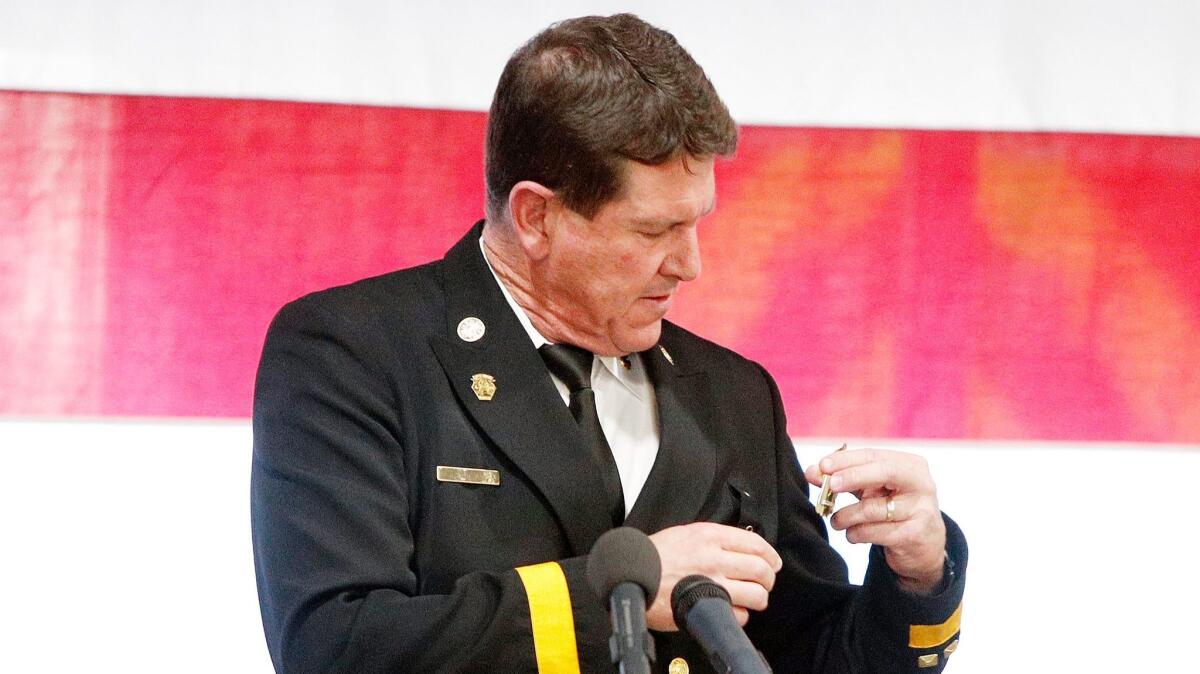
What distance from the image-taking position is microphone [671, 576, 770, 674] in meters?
1.08

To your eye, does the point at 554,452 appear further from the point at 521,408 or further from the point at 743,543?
the point at 743,543

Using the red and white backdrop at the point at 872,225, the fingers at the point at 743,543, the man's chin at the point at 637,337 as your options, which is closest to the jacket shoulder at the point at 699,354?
the man's chin at the point at 637,337

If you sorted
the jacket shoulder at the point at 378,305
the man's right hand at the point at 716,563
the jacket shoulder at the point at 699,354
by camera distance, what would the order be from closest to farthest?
the man's right hand at the point at 716,563, the jacket shoulder at the point at 378,305, the jacket shoulder at the point at 699,354

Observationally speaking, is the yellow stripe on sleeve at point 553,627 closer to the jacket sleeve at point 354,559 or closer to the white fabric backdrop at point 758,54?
the jacket sleeve at point 354,559

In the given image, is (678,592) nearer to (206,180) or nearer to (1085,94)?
(206,180)

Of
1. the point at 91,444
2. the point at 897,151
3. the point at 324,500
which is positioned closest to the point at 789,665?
the point at 324,500

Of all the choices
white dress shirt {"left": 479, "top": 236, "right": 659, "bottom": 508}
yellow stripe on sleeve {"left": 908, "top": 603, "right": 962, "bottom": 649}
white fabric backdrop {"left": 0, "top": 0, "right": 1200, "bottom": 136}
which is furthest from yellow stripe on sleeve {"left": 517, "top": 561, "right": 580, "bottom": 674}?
white fabric backdrop {"left": 0, "top": 0, "right": 1200, "bottom": 136}

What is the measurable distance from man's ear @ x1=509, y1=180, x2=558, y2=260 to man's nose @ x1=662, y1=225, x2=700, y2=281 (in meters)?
0.15

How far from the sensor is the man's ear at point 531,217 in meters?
1.72

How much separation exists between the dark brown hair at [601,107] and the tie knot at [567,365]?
7.5 inches

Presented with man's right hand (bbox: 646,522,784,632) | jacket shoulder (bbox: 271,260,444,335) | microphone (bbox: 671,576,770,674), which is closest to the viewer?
microphone (bbox: 671,576,770,674)

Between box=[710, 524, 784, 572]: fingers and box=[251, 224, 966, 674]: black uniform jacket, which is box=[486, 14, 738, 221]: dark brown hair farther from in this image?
box=[710, 524, 784, 572]: fingers

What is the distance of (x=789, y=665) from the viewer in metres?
1.88

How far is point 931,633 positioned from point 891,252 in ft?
3.22
